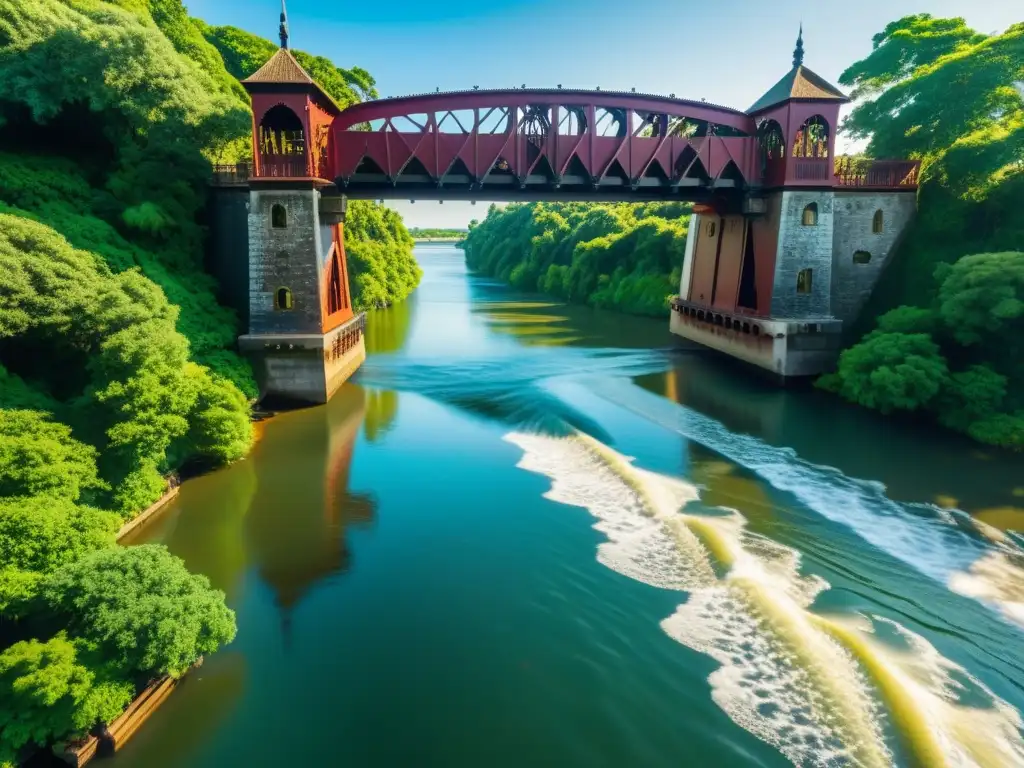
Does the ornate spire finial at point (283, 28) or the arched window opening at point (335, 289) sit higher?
the ornate spire finial at point (283, 28)

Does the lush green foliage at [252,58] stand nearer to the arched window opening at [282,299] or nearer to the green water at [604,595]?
the arched window opening at [282,299]

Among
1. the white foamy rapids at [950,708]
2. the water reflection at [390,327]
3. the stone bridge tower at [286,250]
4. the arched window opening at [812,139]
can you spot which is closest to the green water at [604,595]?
the white foamy rapids at [950,708]

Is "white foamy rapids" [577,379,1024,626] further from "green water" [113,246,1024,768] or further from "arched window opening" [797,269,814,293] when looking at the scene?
"arched window opening" [797,269,814,293]

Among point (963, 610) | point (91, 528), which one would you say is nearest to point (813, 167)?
point (963, 610)

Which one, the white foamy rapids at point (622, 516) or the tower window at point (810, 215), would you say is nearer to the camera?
the white foamy rapids at point (622, 516)

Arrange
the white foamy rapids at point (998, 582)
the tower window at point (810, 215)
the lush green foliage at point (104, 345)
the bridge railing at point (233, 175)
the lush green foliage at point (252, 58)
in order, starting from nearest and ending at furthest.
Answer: the white foamy rapids at point (998, 582) < the lush green foliage at point (104, 345) < the bridge railing at point (233, 175) < the tower window at point (810, 215) < the lush green foliage at point (252, 58)

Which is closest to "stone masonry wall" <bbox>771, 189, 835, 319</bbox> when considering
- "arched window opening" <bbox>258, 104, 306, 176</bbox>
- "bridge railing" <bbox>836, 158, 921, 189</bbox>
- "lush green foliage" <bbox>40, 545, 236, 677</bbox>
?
"bridge railing" <bbox>836, 158, 921, 189</bbox>
